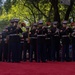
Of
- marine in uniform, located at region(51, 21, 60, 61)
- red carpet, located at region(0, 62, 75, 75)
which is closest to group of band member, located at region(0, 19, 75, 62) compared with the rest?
marine in uniform, located at region(51, 21, 60, 61)

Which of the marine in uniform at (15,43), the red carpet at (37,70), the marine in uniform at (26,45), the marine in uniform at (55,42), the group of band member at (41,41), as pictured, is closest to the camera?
the red carpet at (37,70)

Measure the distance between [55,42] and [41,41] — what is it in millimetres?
757

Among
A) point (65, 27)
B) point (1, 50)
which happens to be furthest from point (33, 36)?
point (1, 50)

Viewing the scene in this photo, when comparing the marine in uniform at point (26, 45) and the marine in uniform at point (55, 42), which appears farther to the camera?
the marine in uniform at point (26, 45)

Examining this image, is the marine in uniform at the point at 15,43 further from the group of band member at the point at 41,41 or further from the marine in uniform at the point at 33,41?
the marine in uniform at the point at 33,41

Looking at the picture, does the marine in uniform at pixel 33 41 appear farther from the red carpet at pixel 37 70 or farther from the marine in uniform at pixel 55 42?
the red carpet at pixel 37 70

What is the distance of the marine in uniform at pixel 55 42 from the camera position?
15.3m

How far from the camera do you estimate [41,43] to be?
1529 cm

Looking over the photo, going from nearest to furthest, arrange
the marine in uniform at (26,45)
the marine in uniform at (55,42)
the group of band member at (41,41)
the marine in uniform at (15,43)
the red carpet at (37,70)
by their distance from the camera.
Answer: the red carpet at (37,70)
the marine in uniform at (15,43)
the group of band member at (41,41)
the marine in uniform at (55,42)
the marine in uniform at (26,45)

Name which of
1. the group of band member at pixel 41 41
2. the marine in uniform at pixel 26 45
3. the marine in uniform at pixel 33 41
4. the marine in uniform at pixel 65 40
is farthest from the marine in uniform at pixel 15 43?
the marine in uniform at pixel 65 40

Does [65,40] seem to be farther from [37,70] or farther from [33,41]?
[37,70]

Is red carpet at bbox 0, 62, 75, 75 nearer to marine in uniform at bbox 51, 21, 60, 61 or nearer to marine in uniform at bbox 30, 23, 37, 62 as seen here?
marine in uniform at bbox 51, 21, 60, 61

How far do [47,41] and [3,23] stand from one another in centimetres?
3722

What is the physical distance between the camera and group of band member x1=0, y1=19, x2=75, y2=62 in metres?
15.0
